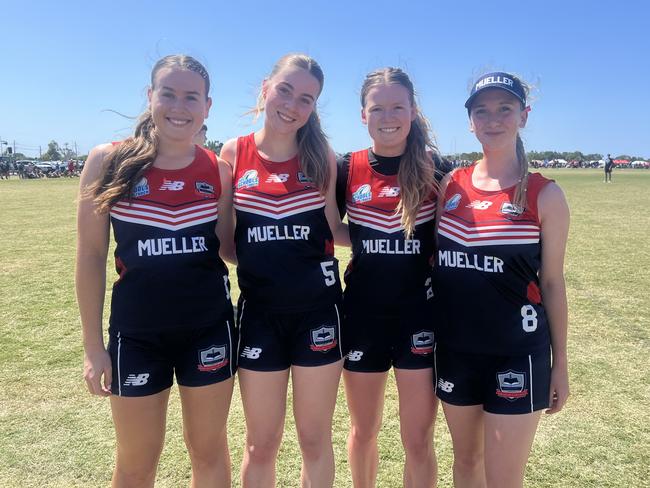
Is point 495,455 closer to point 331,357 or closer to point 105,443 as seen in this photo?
point 331,357

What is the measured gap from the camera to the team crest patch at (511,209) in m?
2.54

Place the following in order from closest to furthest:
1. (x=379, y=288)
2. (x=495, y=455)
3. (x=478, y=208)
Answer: (x=495, y=455) → (x=478, y=208) → (x=379, y=288)

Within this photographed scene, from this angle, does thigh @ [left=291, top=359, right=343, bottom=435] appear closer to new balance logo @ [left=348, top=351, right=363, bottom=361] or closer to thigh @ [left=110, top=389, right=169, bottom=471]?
new balance logo @ [left=348, top=351, right=363, bottom=361]

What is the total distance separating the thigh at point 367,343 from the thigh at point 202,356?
744mm

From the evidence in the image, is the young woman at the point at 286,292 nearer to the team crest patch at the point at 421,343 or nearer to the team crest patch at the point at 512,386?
the team crest patch at the point at 421,343

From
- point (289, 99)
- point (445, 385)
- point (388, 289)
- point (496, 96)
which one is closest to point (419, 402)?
point (445, 385)

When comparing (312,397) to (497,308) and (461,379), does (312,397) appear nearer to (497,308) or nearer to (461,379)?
(461,379)

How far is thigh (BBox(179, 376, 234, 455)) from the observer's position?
258cm

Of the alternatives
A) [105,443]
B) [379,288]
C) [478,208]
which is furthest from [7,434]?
[478,208]

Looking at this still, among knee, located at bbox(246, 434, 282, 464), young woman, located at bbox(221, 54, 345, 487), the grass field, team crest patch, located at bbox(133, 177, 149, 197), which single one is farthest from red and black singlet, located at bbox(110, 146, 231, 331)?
the grass field

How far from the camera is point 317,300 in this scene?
2.77m

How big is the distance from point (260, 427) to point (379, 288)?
41.5 inches

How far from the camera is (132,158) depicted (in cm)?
257

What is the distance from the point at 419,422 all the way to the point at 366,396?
1.15 ft
